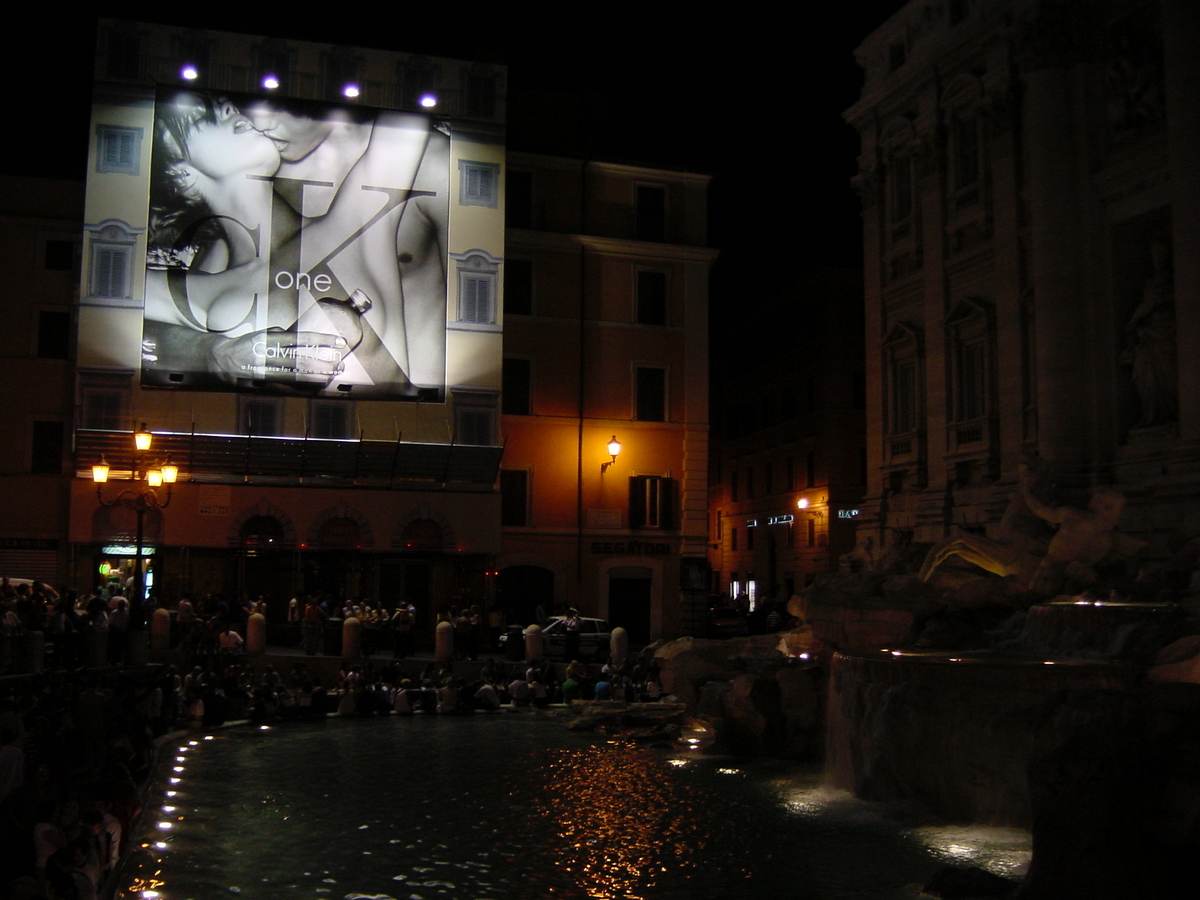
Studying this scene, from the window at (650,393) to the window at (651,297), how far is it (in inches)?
61.7

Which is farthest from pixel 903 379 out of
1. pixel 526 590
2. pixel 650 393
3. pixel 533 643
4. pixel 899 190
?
pixel 526 590

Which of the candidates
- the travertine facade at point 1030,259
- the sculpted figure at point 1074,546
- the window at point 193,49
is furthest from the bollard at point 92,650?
the window at point 193,49

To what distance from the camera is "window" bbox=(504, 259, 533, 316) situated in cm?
3712

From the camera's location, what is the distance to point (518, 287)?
122 feet

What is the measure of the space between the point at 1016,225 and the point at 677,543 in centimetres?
1649

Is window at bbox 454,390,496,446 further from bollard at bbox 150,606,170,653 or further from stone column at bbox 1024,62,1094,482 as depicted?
stone column at bbox 1024,62,1094,482

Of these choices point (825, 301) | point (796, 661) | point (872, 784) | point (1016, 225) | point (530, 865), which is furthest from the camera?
point (825, 301)

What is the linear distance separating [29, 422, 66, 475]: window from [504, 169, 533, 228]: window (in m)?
14.1

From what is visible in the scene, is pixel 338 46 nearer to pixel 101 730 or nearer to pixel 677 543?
pixel 677 543

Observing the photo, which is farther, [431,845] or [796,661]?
[796,661]

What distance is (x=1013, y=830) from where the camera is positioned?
42.3 ft

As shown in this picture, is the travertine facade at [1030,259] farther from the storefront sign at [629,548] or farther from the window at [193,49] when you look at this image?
the window at [193,49]

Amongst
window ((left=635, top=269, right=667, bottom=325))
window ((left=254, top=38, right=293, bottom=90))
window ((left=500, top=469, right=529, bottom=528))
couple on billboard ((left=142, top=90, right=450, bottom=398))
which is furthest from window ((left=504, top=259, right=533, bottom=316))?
window ((left=254, top=38, right=293, bottom=90))

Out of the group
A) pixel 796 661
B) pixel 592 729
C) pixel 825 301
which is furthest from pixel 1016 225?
pixel 825 301
